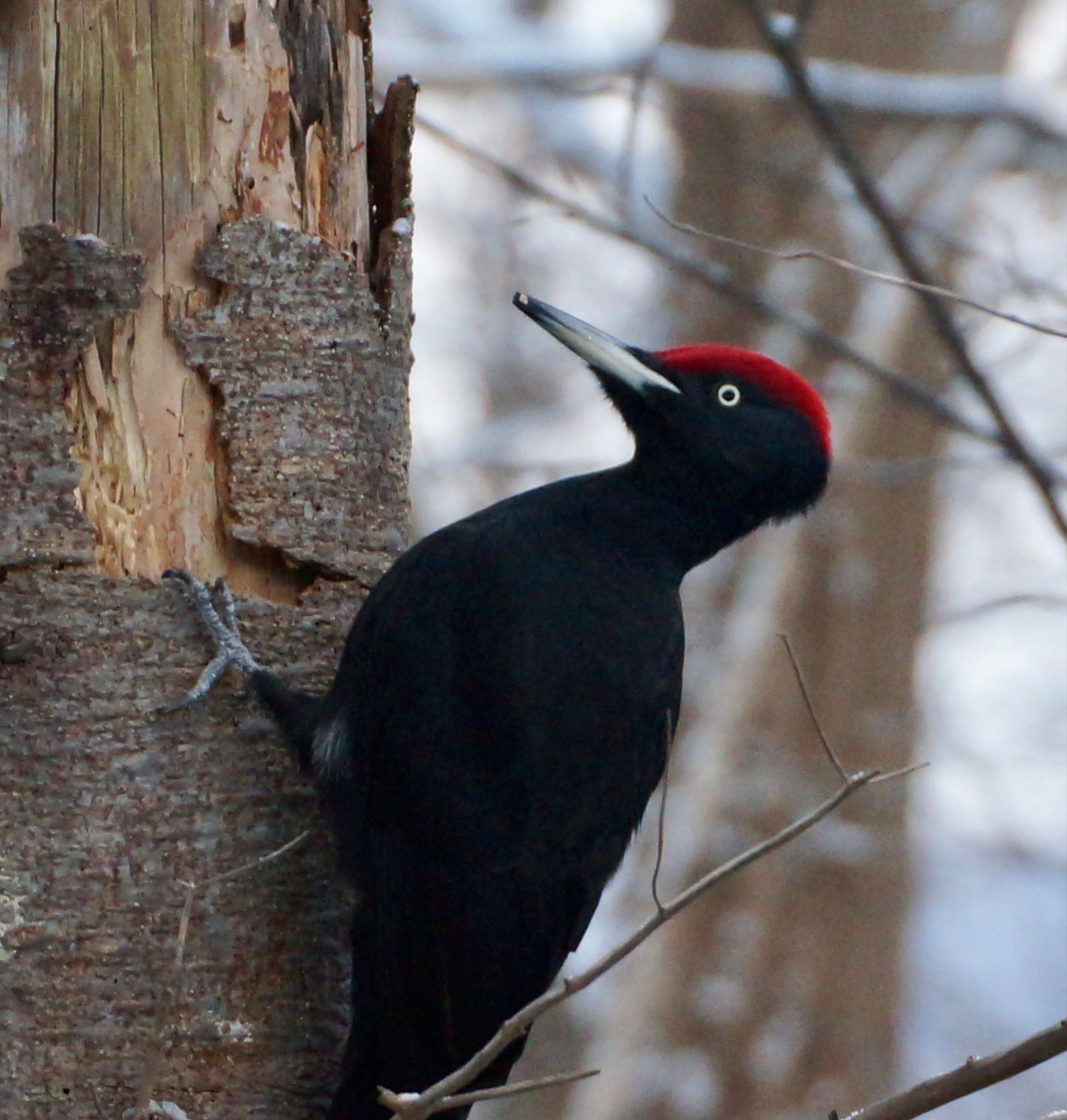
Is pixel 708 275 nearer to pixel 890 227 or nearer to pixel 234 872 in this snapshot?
pixel 890 227

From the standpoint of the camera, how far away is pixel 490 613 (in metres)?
2.79

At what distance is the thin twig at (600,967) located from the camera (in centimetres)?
150

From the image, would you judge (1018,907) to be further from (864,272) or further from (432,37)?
(864,272)

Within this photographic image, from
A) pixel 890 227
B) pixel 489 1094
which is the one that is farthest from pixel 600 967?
pixel 890 227

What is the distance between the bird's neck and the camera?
3016 millimetres

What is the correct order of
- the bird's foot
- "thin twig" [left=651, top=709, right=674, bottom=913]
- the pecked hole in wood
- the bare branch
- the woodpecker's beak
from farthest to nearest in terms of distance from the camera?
the bare branch
the woodpecker's beak
the pecked hole in wood
the bird's foot
"thin twig" [left=651, top=709, right=674, bottom=913]

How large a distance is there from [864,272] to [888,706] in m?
4.54

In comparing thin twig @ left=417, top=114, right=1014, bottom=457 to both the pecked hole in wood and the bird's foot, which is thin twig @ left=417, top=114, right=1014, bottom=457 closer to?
the pecked hole in wood

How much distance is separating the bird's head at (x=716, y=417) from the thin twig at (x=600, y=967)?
155 cm

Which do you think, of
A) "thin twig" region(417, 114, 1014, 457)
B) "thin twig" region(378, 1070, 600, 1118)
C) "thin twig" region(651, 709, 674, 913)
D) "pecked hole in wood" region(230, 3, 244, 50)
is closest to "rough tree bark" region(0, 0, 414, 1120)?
"pecked hole in wood" region(230, 3, 244, 50)

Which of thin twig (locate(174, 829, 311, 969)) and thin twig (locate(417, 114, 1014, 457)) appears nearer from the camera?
thin twig (locate(174, 829, 311, 969))

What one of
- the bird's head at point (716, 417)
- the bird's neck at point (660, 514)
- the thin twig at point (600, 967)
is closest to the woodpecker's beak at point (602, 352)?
the bird's head at point (716, 417)

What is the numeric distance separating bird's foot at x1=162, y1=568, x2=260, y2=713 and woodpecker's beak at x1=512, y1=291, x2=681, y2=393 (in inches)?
32.2

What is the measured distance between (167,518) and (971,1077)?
1602 mm
